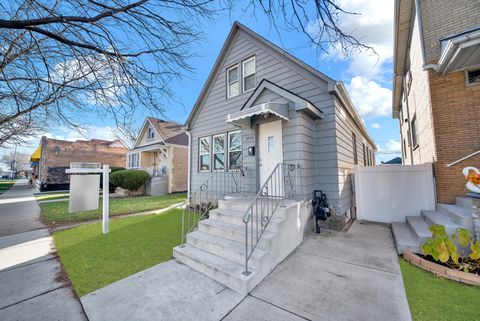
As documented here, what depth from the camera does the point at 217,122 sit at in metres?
8.36

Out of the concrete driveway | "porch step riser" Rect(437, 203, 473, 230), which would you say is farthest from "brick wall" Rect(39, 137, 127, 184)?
"porch step riser" Rect(437, 203, 473, 230)

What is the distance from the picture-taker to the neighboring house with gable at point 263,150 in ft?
12.2

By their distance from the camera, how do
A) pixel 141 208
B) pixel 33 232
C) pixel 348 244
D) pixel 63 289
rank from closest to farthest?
pixel 63 289 < pixel 348 244 < pixel 33 232 < pixel 141 208

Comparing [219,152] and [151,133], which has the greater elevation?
[151,133]

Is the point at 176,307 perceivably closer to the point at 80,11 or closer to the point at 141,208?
the point at 80,11

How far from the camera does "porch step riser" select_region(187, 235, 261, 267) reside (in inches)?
126

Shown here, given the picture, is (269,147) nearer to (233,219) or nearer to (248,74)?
(233,219)

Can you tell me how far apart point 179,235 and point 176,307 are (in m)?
2.93

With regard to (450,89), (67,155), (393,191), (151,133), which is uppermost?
(151,133)

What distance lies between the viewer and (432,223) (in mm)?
4375

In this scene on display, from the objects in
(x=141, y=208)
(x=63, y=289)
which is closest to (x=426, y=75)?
(x=63, y=289)

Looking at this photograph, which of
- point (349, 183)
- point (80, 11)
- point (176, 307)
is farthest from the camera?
point (349, 183)

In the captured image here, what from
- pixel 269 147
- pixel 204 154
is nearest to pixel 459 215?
pixel 269 147

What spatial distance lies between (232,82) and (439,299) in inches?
317
